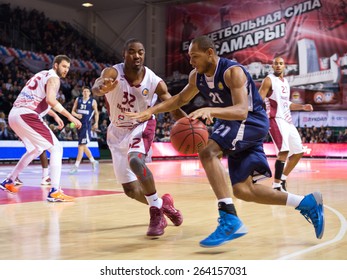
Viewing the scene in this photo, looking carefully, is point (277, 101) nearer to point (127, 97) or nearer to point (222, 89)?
point (127, 97)

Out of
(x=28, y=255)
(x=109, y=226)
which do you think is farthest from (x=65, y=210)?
(x=28, y=255)

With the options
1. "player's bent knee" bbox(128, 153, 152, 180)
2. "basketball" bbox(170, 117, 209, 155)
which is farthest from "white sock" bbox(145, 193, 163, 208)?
"basketball" bbox(170, 117, 209, 155)

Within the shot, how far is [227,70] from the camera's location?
12.7 ft

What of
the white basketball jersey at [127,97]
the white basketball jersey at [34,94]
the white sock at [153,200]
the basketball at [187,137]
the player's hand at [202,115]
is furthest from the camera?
the white basketball jersey at [34,94]

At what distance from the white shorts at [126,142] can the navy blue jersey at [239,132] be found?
32.7 inches

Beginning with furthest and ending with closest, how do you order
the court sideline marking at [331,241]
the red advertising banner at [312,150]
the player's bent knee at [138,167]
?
the red advertising banner at [312,150], the player's bent knee at [138,167], the court sideline marking at [331,241]

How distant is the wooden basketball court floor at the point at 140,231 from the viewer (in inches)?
141

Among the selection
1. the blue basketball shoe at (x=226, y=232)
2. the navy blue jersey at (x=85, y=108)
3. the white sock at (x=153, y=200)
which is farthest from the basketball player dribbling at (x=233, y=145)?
the navy blue jersey at (x=85, y=108)

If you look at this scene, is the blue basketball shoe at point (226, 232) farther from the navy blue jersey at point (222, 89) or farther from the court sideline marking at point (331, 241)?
the navy blue jersey at point (222, 89)

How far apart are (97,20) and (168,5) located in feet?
14.1

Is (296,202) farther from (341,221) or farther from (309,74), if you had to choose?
(309,74)

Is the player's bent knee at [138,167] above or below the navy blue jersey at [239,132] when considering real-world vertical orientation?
below

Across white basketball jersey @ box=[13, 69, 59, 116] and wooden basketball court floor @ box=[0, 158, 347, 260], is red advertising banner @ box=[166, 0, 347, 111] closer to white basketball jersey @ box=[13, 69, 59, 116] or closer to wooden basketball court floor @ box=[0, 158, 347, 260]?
white basketball jersey @ box=[13, 69, 59, 116]

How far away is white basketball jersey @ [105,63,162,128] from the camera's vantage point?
4.75 metres
